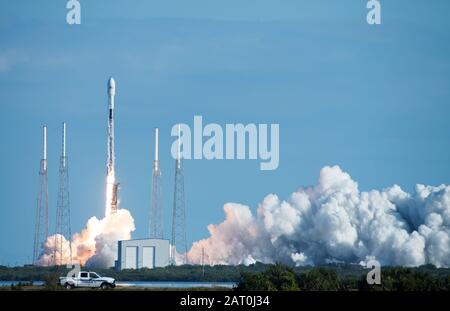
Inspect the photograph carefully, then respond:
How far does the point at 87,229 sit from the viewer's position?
504 feet

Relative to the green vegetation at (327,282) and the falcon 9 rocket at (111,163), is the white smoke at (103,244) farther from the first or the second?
the green vegetation at (327,282)

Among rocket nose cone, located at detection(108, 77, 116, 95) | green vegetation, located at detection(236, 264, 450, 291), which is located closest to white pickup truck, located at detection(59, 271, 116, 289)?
green vegetation, located at detection(236, 264, 450, 291)

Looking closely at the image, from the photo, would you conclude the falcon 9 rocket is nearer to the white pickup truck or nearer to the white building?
the white building

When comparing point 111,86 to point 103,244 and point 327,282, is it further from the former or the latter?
point 327,282

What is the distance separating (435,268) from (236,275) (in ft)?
68.3

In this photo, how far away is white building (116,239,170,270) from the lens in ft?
466

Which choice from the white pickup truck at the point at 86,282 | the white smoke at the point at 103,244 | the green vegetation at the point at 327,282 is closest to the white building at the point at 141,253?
the white smoke at the point at 103,244

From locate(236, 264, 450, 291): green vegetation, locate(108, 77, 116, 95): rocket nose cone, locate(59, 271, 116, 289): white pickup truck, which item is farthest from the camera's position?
locate(108, 77, 116, 95): rocket nose cone

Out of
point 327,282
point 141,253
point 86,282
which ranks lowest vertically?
point 86,282

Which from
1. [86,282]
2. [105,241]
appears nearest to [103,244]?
[105,241]

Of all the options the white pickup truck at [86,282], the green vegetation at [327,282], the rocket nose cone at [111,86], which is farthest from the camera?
the rocket nose cone at [111,86]

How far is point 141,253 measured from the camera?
142m

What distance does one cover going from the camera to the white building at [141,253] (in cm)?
14200
